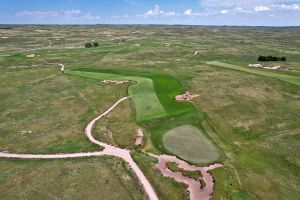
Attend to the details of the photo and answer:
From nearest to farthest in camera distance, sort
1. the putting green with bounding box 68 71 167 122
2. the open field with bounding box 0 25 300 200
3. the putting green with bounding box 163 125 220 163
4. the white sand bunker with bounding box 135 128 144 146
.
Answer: the open field with bounding box 0 25 300 200
the putting green with bounding box 163 125 220 163
the white sand bunker with bounding box 135 128 144 146
the putting green with bounding box 68 71 167 122

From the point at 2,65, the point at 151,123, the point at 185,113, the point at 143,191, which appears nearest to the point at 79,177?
the point at 143,191

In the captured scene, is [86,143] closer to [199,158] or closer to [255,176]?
[199,158]

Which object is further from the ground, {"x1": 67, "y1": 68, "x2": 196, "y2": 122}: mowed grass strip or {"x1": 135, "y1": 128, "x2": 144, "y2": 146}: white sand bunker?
{"x1": 67, "y1": 68, "x2": 196, "y2": 122}: mowed grass strip

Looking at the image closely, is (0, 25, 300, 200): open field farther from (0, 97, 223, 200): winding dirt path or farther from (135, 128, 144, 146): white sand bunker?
(0, 97, 223, 200): winding dirt path

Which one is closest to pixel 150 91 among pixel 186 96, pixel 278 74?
pixel 186 96

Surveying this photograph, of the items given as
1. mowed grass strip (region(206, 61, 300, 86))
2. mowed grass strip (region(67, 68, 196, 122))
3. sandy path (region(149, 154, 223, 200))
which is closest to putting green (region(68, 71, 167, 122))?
mowed grass strip (region(67, 68, 196, 122))

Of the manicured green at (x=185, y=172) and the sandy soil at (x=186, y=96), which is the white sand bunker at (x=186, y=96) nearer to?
the sandy soil at (x=186, y=96)

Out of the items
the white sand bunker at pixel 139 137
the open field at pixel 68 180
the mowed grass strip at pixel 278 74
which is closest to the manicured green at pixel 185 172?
the open field at pixel 68 180
